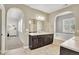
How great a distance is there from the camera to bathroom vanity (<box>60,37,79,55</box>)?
1.52 meters

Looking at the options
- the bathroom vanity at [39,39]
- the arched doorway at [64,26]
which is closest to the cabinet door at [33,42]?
the bathroom vanity at [39,39]

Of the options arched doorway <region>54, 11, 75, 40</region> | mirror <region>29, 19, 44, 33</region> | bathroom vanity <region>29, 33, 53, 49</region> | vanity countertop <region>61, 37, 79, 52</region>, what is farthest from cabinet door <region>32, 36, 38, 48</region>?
vanity countertop <region>61, 37, 79, 52</region>

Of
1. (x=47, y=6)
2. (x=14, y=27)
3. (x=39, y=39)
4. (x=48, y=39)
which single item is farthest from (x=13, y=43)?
(x=47, y=6)

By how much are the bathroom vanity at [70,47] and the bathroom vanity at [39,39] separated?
0.26 meters

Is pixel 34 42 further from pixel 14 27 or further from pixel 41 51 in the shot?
pixel 14 27

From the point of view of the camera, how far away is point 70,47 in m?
1.53

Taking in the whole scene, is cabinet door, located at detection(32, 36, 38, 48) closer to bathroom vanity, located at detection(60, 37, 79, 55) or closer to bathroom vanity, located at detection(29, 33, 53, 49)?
bathroom vanity, located at detection(29, 33, 53, 49)

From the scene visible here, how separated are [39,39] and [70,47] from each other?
577 mm

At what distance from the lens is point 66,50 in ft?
5.12
